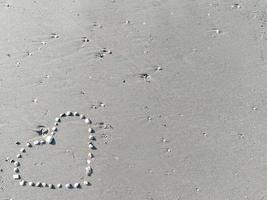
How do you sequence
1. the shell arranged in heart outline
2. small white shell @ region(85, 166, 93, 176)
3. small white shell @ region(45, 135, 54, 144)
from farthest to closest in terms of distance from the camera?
1. small white shell @ region(45, 135, 54, 144)
2. small white shell @ region(85, 166, 93, 176)
3. the shell arranged in heart outline

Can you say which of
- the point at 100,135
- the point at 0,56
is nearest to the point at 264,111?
the point at 100,135

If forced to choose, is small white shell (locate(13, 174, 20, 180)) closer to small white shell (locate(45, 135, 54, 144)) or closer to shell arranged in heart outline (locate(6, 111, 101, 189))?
shell arranged in heart outline (locate(6, 111, 101, 189))

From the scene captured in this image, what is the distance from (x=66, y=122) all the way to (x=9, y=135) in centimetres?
69

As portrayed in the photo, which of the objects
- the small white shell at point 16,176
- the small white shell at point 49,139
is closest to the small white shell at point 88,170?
the small white shell at point 49,139

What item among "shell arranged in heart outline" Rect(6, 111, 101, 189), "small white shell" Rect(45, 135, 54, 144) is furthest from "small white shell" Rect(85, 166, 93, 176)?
"small white shell" Rect(45, 135, 54, 144)

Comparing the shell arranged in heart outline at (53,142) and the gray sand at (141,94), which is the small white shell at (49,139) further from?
the gray sand at (141,94)

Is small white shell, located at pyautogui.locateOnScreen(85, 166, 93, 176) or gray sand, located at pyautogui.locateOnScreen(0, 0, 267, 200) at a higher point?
gray sand, located at pyautogui.locateOnScreen(0, 0, 267, 200)

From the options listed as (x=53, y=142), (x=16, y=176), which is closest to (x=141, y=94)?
(x=53, y=142)

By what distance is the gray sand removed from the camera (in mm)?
5883

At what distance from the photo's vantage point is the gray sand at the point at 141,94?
232 inches

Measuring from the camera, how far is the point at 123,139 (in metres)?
6.27

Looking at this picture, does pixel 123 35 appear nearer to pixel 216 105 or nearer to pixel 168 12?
A: pixel 168 12

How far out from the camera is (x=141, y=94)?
6.81 metres

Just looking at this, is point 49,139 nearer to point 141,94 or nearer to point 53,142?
point 53,142
